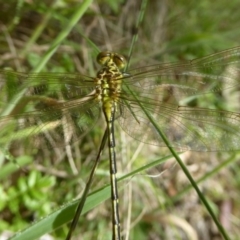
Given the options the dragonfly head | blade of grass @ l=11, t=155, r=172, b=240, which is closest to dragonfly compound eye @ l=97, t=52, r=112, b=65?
the dragonfly head

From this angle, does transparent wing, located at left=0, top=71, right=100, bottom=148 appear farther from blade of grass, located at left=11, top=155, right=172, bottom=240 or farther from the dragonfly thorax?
blade of grass, located at left=11, top=155, right=172, bottom=240

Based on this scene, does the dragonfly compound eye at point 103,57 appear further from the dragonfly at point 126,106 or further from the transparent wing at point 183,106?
the transparent wing at point 183,106

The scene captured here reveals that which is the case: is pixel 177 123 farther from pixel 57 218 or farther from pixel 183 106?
pixel 57 218

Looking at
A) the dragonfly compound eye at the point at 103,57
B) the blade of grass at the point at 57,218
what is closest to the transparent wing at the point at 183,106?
the dragonfly compound eye at the point at 103,57

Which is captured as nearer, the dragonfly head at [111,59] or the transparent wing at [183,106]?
the transparent wing at [183,106]

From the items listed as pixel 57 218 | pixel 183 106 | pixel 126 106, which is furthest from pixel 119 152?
pixel 57 218

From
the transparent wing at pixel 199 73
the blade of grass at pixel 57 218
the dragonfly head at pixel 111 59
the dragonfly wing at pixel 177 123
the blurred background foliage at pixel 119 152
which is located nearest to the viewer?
the blade of grass at pixel 57 218

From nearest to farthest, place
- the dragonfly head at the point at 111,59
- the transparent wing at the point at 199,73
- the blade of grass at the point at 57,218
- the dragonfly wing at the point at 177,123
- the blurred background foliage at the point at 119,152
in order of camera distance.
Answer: the blade of grass at the point at 57,218 < the dragonfly wing at the point at 177,123 < the transparent wing at the point at 199,73 < the dragonfly head at the point at 111,59 < the blurred background foliage at the point at 119,152

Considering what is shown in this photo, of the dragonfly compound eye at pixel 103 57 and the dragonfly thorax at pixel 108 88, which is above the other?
the dragonfly compound eye at pixel 103 57
